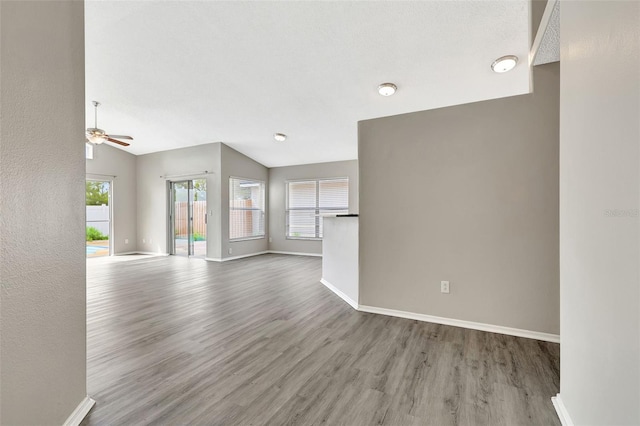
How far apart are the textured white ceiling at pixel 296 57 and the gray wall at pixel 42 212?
1885 millimetres

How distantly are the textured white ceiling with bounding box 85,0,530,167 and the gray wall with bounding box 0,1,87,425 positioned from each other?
1.89 m

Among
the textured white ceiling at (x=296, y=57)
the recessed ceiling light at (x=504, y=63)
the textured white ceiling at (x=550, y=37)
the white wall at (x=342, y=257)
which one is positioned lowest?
the white wall at (x=342, y=257)

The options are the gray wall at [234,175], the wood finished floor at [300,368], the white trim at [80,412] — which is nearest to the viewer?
the white trim at [80,412]

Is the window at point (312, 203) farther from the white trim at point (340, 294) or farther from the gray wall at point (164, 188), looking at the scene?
the white trim at point (340, 294)

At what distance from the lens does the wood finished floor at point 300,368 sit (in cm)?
161

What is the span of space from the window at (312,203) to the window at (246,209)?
2.64 feet

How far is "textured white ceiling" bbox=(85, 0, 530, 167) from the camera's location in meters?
2.85

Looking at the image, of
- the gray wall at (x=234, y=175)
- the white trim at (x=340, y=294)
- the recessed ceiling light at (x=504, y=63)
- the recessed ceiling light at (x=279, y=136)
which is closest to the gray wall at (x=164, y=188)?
the gray wall at (x=234, y=175)

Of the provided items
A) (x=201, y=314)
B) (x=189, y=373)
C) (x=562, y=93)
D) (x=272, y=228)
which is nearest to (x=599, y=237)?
(x=562, y=93)

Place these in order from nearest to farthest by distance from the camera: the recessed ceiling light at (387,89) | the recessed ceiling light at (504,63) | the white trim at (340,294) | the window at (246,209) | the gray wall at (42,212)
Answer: the gray wall at (42,212) < the recessed ceiling light at (504,63) < the white trim at (340,294) < the recessed ceiling light at (387,89) < the window at (246,209)

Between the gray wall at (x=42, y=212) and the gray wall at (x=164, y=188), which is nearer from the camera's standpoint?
the gray wall at (x=42, y=212)

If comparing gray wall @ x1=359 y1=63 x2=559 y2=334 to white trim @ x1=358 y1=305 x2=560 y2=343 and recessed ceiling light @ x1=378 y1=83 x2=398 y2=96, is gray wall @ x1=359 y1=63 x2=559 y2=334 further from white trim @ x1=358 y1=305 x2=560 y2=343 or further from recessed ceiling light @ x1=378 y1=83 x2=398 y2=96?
recessed ceiling light @ x1=378 y1=83 x2=398 y2=96

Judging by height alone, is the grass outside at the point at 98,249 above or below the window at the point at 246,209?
below

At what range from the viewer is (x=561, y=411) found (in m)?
1.57
